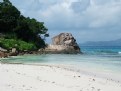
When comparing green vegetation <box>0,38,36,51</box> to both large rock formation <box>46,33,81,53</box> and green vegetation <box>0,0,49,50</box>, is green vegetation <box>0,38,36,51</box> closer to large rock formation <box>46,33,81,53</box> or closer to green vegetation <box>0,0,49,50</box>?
green vegetation <box>0,0,49,50</box>

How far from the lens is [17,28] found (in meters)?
80.6

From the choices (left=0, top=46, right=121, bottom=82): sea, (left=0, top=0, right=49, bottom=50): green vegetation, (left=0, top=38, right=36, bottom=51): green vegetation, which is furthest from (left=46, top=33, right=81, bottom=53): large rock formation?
(left=0, top=46, right=121, bottom=82): sea

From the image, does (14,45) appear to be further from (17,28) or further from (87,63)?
(87,63)

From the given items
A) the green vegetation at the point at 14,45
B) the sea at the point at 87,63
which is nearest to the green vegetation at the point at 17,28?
the green vegetation at the point at 14,45

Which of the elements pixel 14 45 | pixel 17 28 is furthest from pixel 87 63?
pixel 17 28

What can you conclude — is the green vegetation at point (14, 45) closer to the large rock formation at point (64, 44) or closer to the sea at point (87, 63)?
the large rock formation at point (64, 44)

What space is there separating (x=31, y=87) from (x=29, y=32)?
69.1 meters

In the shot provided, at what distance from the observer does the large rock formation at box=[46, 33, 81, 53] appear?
84.5 m

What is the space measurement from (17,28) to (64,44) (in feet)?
45.9

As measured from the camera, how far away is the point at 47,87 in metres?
15.9

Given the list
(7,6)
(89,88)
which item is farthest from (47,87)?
(7,6)

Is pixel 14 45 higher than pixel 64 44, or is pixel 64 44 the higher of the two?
pixel 64 44

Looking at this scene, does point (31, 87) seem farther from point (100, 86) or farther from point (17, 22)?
point (17, 22)

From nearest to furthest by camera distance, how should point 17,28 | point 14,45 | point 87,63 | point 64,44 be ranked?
point 87,63 < point 14,45 < point 17,28 < point 64,44
